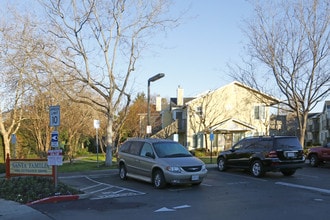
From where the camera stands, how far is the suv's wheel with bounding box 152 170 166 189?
13.3 meters

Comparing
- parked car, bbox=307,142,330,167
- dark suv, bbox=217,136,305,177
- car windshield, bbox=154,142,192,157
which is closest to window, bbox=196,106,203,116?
parked car, bbox=307,142,330,167

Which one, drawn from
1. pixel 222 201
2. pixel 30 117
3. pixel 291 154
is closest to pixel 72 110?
pixel 30 117

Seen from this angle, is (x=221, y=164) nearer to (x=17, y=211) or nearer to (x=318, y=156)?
(x=318, y=156)

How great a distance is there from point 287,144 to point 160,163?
20.4 ft

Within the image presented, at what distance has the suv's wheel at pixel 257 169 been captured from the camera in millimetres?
16686

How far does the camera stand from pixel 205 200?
11117mm

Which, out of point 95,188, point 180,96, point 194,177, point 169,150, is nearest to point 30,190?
point 95,188

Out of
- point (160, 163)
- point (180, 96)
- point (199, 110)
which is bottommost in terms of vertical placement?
point (160, 163)

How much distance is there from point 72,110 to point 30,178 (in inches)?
770

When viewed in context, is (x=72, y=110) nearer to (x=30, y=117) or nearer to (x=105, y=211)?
(x=30, y=117)

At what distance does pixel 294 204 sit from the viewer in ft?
34.0

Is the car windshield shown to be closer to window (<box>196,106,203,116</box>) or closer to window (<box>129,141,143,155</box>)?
window (<box>129,141,143,155</box>)

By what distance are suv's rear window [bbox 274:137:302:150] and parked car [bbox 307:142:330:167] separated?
6393 millimetres

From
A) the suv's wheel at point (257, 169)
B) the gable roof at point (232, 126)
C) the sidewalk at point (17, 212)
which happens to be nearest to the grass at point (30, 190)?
the sidewalk at point (17, 212)
